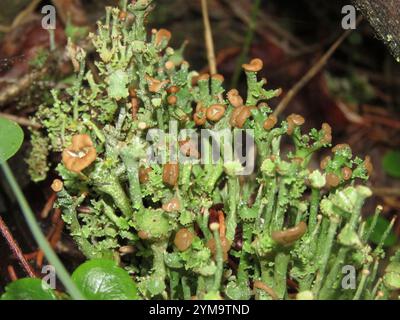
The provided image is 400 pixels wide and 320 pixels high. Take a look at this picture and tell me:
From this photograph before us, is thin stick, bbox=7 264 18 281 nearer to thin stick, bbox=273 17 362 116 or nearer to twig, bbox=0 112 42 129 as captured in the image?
twig, bbox=0 112 42 129

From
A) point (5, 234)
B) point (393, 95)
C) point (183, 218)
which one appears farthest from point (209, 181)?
point (393, 95)

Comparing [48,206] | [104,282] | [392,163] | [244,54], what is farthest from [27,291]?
[392,163]

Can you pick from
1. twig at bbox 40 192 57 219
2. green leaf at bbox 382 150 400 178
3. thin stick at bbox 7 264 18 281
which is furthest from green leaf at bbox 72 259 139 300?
green leaf at bbox 382 150 400 178

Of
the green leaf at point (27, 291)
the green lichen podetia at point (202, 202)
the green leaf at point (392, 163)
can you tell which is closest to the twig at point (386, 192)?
the green leaf at point (392, 163)

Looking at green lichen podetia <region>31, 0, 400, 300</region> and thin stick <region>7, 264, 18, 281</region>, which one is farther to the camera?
thin stick <region>7, 264, 18, 281</region>

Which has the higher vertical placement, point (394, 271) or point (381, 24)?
point (381, 24)

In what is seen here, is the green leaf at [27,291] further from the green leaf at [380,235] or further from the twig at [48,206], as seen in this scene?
the green leaf at [380,235]
